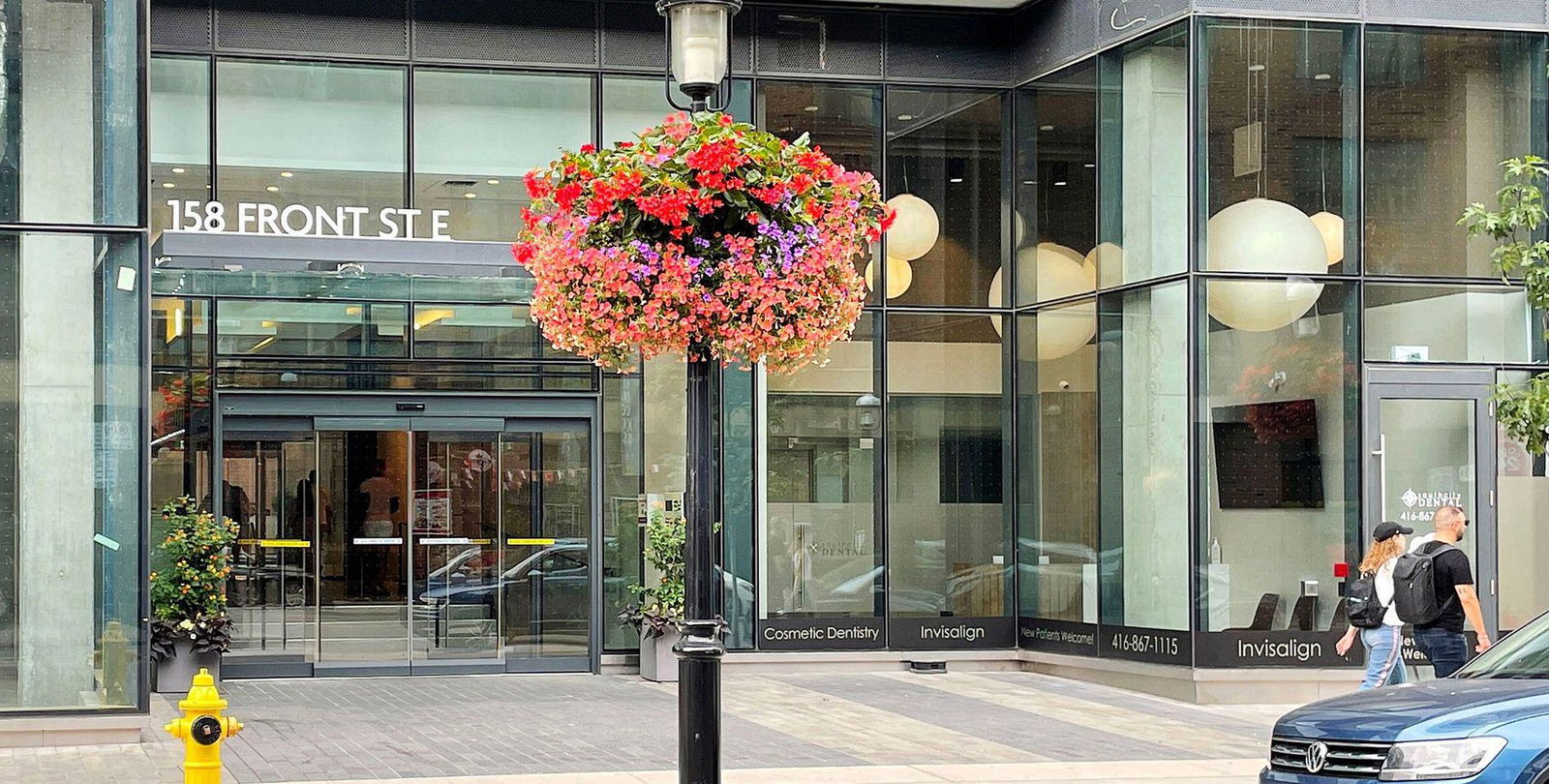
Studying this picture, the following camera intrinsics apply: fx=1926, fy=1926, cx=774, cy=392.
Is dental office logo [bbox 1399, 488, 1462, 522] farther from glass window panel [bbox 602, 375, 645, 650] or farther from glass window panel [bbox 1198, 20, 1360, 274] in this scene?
glass window panel [bbox 602, 375, 645, 650]

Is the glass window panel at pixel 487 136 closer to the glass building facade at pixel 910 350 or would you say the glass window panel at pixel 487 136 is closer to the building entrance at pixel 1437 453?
the glass building facade at pixel 910 350

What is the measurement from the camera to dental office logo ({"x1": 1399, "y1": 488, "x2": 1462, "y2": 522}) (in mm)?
17094

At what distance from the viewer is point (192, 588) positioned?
655 inches

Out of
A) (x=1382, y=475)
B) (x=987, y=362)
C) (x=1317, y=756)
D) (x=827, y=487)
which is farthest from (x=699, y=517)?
(x=987, y=362)

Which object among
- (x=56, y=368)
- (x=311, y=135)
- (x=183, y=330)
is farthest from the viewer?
(x=311, y=135)

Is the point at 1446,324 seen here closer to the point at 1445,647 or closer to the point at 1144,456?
the point at 1144,456

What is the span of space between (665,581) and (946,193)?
4.95m

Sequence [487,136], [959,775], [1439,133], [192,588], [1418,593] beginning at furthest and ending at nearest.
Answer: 1. [487,136]
2. [1439,133]
3. [192,588]
4. [1418,593]
5. [959,775]

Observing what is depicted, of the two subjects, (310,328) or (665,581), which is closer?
(665,581)

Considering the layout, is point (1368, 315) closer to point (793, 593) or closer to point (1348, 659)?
point (1348, 659)

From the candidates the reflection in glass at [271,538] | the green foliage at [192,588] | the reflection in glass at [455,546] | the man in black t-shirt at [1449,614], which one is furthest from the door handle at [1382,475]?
the green foliage at [192,588]

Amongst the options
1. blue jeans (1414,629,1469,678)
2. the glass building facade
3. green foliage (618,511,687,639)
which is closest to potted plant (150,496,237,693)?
the glass building facade

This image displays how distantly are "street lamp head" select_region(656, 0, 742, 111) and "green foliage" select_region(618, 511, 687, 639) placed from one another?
910 centimetres

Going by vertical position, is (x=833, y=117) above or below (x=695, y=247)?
above
